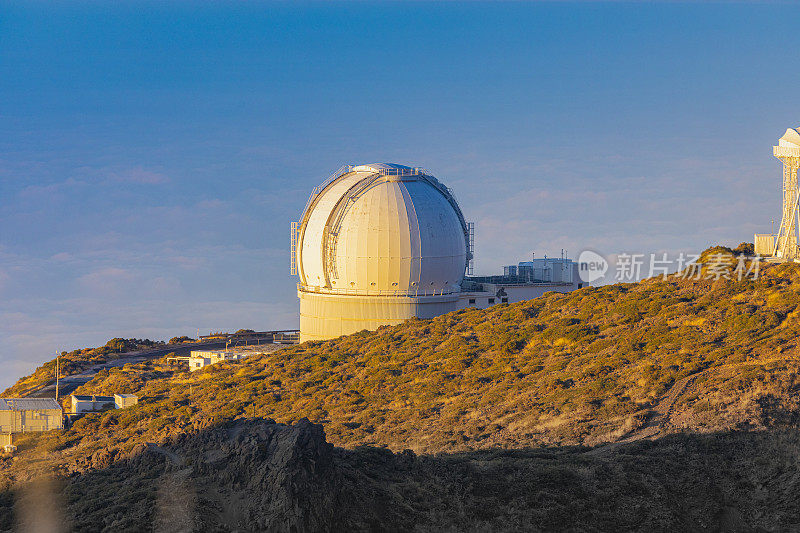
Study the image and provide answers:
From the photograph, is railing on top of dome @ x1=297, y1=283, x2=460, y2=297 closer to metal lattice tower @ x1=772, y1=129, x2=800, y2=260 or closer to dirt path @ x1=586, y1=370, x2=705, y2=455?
metal lattice tower @ x1=772, y1=129, x2=800, y2=260

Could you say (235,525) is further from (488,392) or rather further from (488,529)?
(488,392)

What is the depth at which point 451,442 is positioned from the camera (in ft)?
88.3

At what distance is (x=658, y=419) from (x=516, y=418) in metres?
4.31

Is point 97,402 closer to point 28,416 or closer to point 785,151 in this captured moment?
point 28,416

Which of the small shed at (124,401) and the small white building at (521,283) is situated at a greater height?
the small white building at (521,283)

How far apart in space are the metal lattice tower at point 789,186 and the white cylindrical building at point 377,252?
1694cm

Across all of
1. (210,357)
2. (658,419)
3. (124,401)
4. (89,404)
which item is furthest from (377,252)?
(658,419)

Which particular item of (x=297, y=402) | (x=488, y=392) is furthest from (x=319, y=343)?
(x=488, y=392)

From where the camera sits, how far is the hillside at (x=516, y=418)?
1977 cm

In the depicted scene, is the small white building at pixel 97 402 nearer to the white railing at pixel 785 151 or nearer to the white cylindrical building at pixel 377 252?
the white cylindrical building at pixel 377 252

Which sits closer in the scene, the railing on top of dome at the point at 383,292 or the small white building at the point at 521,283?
the railing on top of dome at the point at 383,292

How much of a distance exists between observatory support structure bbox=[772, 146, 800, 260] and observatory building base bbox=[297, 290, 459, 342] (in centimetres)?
1683

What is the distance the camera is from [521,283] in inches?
2112

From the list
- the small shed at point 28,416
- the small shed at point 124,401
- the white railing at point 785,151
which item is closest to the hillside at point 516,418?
the small shed at point 124,401
